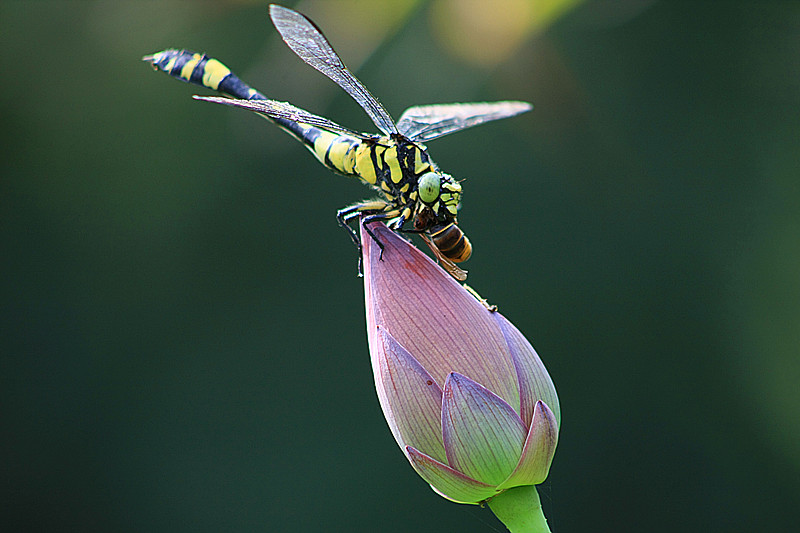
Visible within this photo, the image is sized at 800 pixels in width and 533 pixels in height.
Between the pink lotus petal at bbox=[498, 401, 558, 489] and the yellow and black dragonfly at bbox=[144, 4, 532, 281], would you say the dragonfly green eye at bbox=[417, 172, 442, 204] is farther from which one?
the pink lotus petal at bbox=[498, 401, 558, 489]

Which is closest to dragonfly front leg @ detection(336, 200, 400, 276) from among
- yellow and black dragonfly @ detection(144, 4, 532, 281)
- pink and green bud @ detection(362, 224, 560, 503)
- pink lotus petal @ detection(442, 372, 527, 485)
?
yellow and black dragonfly @ detection(144, 4, 532, 281)

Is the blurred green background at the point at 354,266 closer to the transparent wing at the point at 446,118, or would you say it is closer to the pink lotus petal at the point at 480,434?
the transparent wing at the point at 446,118

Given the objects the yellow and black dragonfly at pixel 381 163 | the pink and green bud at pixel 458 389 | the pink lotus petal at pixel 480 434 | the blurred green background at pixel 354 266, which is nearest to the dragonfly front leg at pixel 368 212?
the yellow and black dragonfly at pixel 381 163

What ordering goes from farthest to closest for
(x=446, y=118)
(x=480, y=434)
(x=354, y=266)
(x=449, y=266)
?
(x=354, y=266)
(x=446, y=118)
(x=449, y=266)
(x=480, y=434)

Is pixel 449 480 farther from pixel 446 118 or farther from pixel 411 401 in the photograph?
pixel 446 118

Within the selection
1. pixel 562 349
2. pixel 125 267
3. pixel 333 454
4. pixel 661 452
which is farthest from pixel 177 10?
pixel 661 452

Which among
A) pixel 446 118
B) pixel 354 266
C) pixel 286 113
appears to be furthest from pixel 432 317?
pixel 354 266

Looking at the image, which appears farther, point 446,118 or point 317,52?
point 446,118

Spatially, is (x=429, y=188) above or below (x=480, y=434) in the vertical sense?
above
